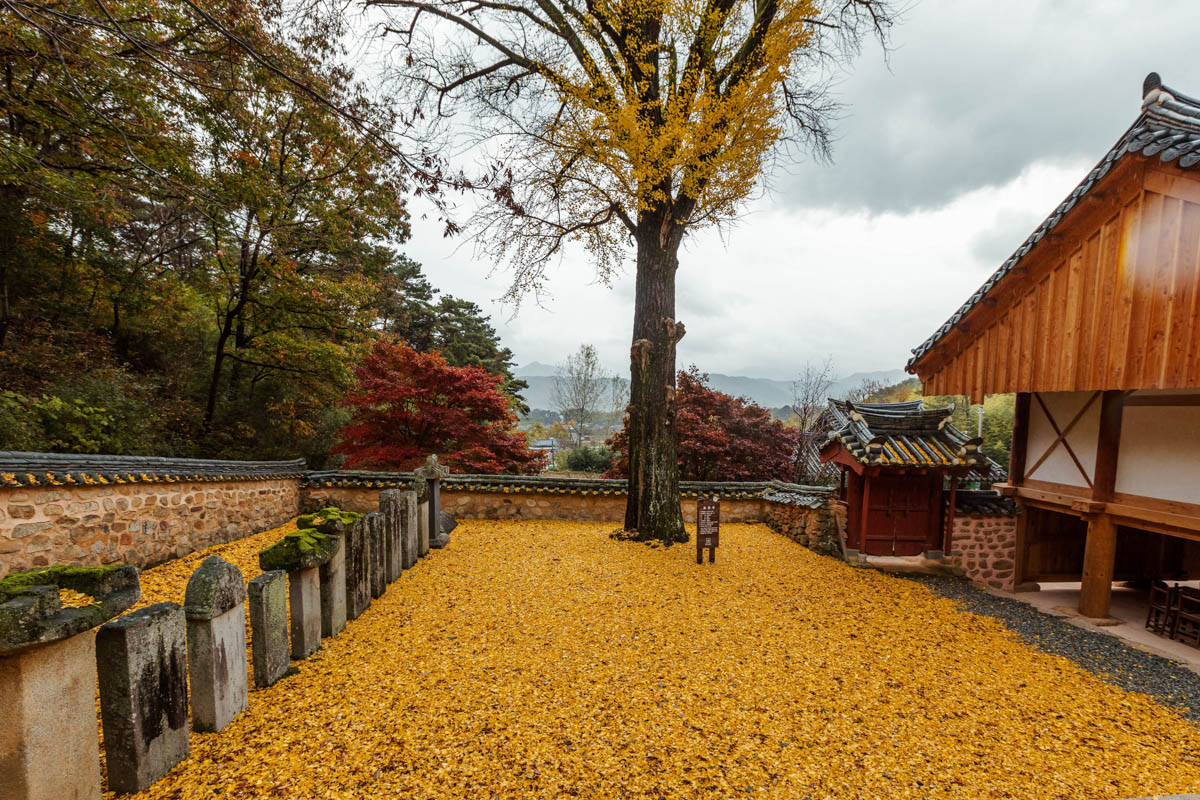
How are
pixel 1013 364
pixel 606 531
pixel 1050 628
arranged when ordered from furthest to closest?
pixel 606 531, pixel 1013 364, pixel 1050 628

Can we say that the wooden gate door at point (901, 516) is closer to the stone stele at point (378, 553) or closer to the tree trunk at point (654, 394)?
the tree trunk at point (654, 394)

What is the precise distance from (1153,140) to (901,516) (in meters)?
5.02

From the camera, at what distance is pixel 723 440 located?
10695 mm

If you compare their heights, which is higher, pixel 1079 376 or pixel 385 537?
pixel 1079 376

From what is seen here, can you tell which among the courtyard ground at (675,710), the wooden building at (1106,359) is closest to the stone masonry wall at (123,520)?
the courtyard ground at (675,710)

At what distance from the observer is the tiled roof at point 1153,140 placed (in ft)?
12.9

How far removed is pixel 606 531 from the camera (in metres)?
7.94

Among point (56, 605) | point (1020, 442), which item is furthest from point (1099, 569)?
point (56, 605)

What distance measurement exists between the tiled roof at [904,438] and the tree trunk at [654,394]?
8.84 feet

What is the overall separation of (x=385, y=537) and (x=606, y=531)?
3985 mm

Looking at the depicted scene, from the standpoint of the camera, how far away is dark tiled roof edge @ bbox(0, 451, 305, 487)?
175 inches

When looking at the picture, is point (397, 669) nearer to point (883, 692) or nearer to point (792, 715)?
point (792, 715)

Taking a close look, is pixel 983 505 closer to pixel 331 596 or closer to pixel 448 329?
pixel 331 596

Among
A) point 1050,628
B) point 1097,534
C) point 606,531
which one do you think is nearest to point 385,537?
point 606,531
